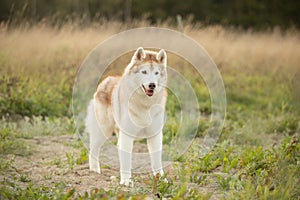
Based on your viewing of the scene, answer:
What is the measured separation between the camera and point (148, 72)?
14.0ft

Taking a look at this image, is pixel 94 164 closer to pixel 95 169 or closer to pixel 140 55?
pixel 95 169

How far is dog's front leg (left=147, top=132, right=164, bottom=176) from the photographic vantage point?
→ 14.4 feet

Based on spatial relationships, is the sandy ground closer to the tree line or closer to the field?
the field

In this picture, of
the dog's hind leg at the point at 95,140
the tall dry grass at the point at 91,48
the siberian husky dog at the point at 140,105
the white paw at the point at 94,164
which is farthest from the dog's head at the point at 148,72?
the tall dry grass at the point at 91,48

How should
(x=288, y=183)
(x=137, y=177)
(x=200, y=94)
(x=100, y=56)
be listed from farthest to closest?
(x=100, y=56) < (x=200, y=94) < (x=137, y=177) < (x=288, y=183)

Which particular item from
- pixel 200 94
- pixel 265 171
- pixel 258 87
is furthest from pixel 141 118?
pixel 258 87

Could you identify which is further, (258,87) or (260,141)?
Result: (258,87)

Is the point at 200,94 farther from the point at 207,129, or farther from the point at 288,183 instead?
the point at 288,183

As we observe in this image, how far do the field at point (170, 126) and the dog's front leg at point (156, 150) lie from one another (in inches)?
5.3

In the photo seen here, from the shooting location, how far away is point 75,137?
5.93 m

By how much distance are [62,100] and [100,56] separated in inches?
74.0

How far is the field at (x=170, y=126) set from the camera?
3.80 m

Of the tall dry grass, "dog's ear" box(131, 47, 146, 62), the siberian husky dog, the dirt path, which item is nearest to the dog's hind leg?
the dirt path

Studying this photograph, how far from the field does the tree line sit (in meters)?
6.61
